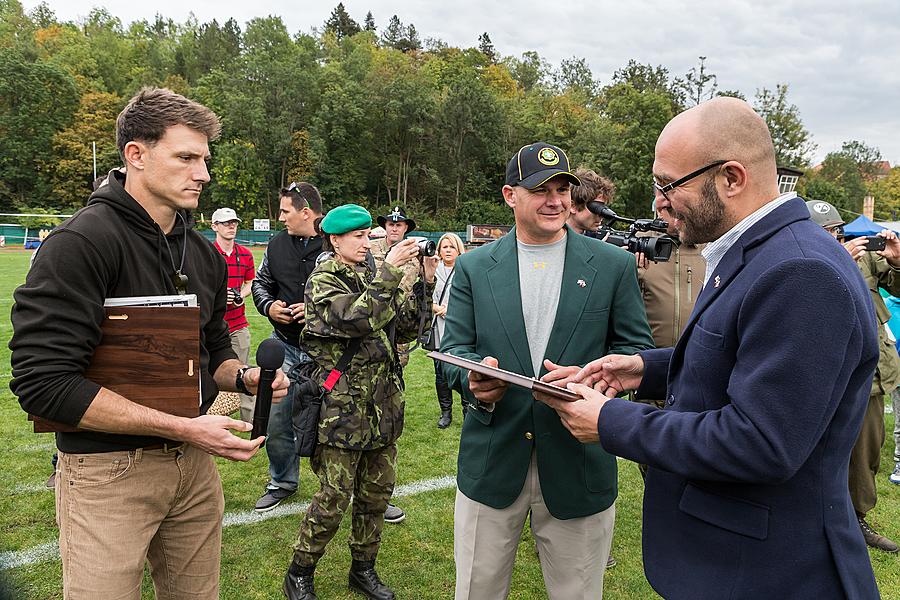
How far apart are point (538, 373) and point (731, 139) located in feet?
4.82

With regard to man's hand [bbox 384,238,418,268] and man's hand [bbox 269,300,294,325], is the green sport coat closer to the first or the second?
man's hand [bbox 384,238,418,268]

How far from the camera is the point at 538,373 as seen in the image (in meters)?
2.92

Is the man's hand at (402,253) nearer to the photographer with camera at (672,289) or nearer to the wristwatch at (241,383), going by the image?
the wristwatch at (241,383)

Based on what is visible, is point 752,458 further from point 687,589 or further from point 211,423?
point 211,423

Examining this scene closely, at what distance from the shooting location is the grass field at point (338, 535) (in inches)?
162

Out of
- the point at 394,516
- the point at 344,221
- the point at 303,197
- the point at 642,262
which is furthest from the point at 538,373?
the point at 303,197

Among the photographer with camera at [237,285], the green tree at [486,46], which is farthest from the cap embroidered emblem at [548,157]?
the green tree at [486,46]

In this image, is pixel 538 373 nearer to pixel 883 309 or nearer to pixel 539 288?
pixel 539 288

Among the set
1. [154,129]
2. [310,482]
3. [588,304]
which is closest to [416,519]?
[310,482]

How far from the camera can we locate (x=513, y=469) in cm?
284

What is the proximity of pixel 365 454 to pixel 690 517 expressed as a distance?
2576mm

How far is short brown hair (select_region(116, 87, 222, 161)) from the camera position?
7.99ft

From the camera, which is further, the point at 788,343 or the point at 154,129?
the point at 154,129

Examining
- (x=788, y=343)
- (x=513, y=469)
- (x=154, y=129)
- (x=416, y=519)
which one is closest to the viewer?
(x=788, y=343)
